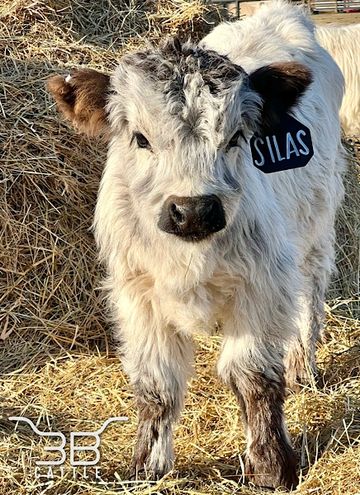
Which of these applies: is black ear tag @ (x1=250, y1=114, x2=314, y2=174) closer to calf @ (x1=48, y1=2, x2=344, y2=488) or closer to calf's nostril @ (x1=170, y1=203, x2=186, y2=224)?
calf @ (x1=48, y1=2, x2=344, y2=488)

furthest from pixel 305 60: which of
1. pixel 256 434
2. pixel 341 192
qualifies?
pixel 256 434

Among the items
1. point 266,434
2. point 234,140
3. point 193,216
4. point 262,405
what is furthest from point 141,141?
point 266,434

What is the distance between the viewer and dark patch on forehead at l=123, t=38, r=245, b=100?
2.90 meters

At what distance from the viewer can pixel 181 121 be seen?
2826mm

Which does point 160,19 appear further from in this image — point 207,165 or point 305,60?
point 207,165

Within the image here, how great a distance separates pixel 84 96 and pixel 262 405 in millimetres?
1440

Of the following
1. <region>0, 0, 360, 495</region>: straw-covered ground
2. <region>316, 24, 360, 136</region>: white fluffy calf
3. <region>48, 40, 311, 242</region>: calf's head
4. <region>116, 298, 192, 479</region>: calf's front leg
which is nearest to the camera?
<region>48, 40, 311, 242</region>: calf's head

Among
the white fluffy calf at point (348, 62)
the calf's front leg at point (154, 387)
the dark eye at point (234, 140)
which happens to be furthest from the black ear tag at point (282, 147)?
the white fluffy calf at point (348, 62)

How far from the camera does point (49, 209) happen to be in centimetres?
477

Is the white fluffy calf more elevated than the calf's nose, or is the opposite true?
the calf's nose

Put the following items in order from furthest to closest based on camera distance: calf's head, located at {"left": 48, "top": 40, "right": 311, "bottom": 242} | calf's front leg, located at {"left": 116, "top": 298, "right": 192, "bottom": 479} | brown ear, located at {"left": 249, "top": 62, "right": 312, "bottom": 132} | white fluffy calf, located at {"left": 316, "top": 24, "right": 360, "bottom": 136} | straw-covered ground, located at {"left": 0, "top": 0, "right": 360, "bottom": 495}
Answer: white fluffy calf, located at {"left": 316, "top": 24, "right": 360, "bottom": 136} < straw-covered ground, located at {"left": 0, "top": 0, "right": 360, "bottom": 495} < calf's front leg, located at {"left": 116, "top": 298, "right": 192, "bottom": 479} < brown ear, located at {"left": 249, "top": 62, "right": 312, "bottom": 132} < calf's head, located at {"left": 48, "top": 40, "right": 311, "bottom": 242}

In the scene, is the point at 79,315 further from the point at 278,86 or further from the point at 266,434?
the point at 278,86

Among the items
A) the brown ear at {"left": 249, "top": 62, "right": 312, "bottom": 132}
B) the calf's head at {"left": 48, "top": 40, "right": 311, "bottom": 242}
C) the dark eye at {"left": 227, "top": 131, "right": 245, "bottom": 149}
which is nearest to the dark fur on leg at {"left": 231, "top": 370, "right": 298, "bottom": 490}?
the calf's head at {"left": 48, "top": 40, "right": 311, "bottom": 242}

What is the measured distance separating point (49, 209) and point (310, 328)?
5.56 feet
